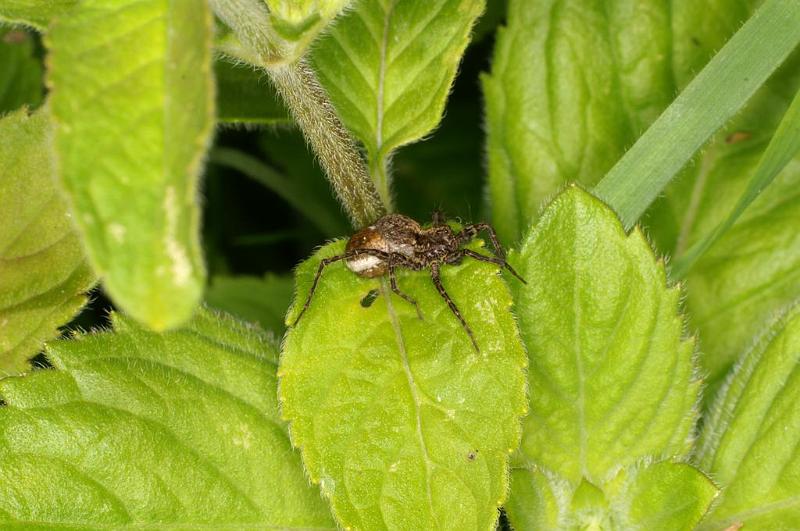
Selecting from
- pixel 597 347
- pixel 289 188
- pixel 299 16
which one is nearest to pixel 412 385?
pixel 597 347

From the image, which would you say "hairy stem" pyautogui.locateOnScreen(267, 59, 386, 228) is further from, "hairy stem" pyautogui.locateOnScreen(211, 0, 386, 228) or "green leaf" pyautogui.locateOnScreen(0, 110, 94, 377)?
"green leaf" pyautogui.locateOnScreen(0, 110, 94, 377)

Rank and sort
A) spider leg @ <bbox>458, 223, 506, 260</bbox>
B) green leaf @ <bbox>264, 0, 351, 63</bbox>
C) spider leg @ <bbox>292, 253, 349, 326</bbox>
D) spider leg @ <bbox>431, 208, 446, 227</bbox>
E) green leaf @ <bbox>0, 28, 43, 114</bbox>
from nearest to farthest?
green leaf @ <bbox>264, 0, 351, 63</bbox>, spider leg @ <bbox>292, 253, 349, 326</bbox>, spider leg @ <bbox>458, 223, 506, 260</bbox>, spider leg @ <bbox>431, 208, 446, 227</bbox>, green leaf @ <bbox>0, 28, 43, 114</bbox>

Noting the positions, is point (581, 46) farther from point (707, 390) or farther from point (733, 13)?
point (707, 390)

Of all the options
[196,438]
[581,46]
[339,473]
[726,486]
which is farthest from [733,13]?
[196,438]

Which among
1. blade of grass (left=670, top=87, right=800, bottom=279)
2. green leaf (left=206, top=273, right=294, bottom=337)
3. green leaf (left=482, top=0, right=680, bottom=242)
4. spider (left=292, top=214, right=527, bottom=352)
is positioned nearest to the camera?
spider (left=292, top=214, right=527, bottom=352)

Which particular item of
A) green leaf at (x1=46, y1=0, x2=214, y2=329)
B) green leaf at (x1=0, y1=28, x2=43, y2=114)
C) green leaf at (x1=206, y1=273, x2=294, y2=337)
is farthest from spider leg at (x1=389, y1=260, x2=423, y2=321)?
green leaf at (x1=0, y1=28, x2=43, y2=114)

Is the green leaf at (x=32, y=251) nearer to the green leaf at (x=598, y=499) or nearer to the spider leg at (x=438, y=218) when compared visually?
the spider leg at (x=438, y=218)
